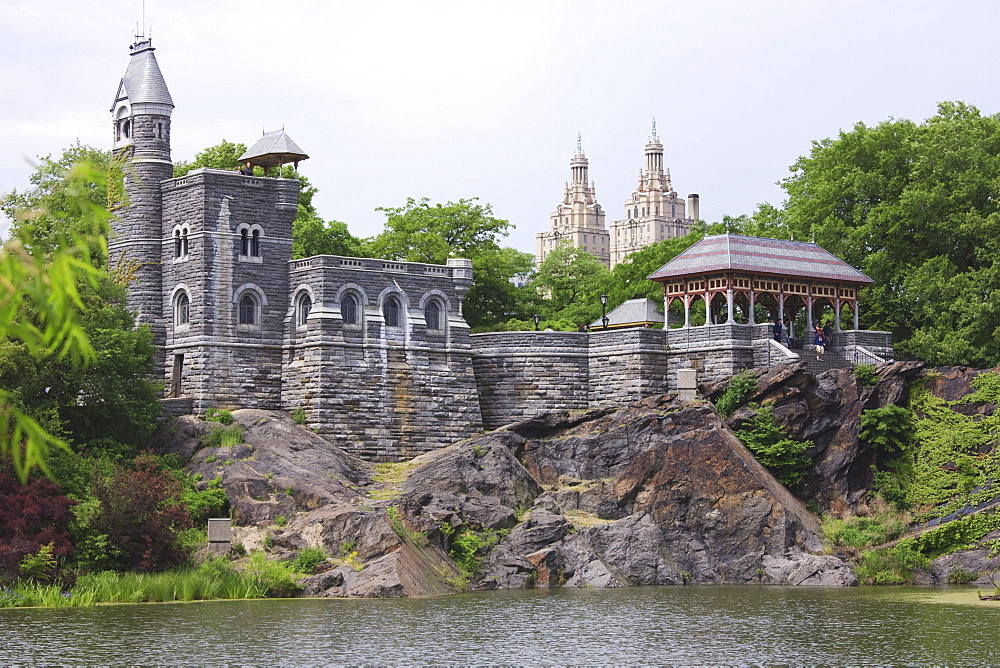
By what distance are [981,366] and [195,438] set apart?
101 feet

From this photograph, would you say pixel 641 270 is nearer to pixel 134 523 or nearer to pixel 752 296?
pixel 752 296

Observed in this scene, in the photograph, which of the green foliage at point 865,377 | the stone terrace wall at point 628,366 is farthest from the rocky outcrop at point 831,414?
the stone terrace wall at point 628,366

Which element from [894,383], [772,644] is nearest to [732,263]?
[894,383]

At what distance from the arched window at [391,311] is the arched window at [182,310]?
296 inches

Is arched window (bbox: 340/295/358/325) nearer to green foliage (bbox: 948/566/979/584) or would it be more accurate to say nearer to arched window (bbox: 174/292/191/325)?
arched window (bbox: 174/292/191/325)

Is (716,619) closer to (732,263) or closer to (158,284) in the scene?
(732,263)

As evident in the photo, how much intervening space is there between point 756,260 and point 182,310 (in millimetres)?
22403

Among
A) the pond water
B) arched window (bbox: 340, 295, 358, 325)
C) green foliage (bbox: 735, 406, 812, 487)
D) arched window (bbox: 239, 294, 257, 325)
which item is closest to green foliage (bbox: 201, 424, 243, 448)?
arched window (bbox: 239, 294, 257, 325)

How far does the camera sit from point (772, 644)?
32156mm

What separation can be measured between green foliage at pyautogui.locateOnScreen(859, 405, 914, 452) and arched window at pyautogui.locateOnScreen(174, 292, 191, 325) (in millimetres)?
25579

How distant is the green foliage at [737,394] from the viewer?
171ft

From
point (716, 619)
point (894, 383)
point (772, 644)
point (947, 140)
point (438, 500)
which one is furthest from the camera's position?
point (947, 140)

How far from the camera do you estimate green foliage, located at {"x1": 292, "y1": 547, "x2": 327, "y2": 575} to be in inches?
1684

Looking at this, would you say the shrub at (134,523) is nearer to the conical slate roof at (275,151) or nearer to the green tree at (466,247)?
the conical slate roof at (275,151)
